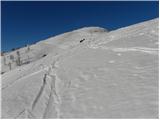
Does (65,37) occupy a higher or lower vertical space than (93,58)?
higher

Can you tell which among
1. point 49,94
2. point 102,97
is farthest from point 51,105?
point 102,97

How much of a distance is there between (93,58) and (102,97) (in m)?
2.53

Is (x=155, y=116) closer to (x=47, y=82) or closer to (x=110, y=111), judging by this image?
(x=110, y=111)

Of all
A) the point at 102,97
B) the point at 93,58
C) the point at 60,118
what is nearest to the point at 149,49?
the point at 93,58

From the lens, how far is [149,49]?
752 centimetres

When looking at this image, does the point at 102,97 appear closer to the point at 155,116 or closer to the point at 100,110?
the point at 100,110

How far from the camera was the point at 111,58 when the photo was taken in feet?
24.3

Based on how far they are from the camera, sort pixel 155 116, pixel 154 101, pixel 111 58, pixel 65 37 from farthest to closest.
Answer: pixel 65 37 → pixel 111 58 → pixel 154 101 → pixel 155 116

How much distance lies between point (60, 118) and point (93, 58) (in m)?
3.23

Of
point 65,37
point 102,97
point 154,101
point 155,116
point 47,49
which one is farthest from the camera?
point 65,37

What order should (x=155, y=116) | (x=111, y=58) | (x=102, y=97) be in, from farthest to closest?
(x=111, y=58) → (x=102, y=97) → (x=155, y=116)

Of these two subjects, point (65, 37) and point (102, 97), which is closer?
point (102, 97)

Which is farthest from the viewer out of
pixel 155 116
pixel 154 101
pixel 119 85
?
pixel 119 85

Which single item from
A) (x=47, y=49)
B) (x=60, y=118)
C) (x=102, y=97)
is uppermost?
(x=47, y=49)
